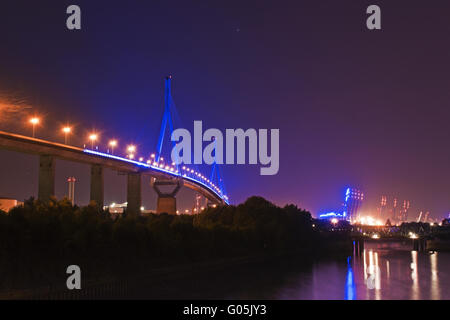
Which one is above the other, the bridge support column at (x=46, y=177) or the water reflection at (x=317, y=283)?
the bridge support column at (x=46, y=177)

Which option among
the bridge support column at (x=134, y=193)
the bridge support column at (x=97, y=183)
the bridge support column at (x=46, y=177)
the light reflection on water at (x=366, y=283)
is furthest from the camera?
the bridge support column at (x=134, y=193)

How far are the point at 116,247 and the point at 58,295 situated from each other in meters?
6.47

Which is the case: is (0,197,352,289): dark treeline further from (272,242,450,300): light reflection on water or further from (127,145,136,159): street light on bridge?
(127,145,136,159): street light on bridge

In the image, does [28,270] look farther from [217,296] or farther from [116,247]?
[217,296]

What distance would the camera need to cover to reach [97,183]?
6181 centimetres

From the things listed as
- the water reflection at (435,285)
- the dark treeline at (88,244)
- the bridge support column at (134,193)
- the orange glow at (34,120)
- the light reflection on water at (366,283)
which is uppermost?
the orange glow at (34,120)

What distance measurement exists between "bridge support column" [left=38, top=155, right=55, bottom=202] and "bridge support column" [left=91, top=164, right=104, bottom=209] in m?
9.60

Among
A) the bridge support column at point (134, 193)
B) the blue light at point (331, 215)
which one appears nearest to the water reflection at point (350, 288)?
the bridge support column at point (134, 193)

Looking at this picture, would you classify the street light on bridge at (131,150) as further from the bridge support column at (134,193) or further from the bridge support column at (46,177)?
the bridge support column at (46,177)

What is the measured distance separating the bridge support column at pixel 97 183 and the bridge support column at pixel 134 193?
7979mm

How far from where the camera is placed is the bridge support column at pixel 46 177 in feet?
163

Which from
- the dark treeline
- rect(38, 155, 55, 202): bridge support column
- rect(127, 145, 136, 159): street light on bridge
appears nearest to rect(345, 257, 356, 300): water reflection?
the dark treeline

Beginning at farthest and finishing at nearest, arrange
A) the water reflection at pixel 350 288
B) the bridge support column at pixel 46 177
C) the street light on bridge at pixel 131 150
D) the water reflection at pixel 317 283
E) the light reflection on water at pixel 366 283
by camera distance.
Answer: the street light on bridge at pixel 131 150 < the bridge support column at pixel 46 177 < the light reflection on water at pixel 366 283 < the water reflection at pixel 350 288 < the water reflection at pixel 317 283
